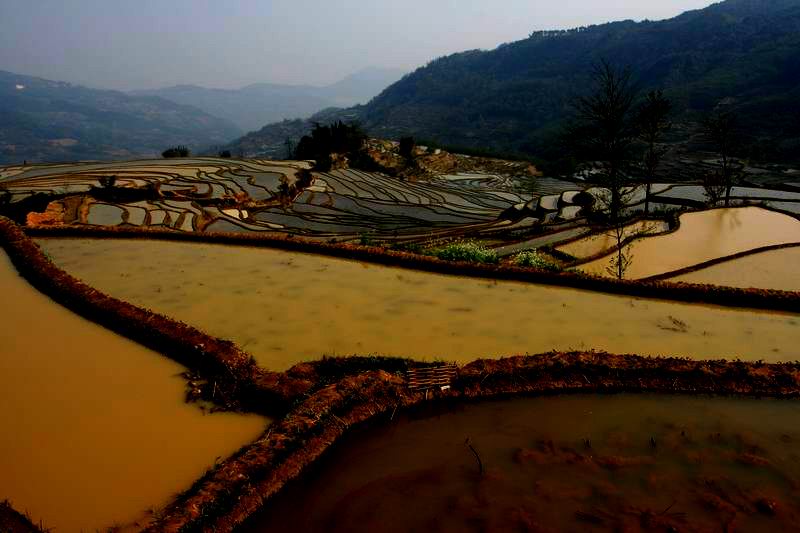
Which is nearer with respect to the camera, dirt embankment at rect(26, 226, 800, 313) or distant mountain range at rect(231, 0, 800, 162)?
dirt embankment at rect(26, 226, 800, 313)

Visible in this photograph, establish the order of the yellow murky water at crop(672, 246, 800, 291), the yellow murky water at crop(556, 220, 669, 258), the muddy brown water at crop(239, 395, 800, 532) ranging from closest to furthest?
1. the muddy brown water at crop(239, 395, 800, 532)
2. the yellow murky water at crop(672, 246, 800, 291)
3. the yellow murky water at crop(556, 220, 669, 258)

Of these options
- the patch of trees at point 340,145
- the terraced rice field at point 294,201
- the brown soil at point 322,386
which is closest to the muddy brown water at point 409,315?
the brown soil at point 322,386

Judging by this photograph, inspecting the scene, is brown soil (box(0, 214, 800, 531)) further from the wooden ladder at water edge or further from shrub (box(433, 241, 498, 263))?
shrub (box(433, 241, 498, 263))

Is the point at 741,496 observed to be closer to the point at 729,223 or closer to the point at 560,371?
the point at 560,371

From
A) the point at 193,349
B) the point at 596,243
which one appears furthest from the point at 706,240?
the point at 193,349

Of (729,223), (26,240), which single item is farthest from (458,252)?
(729,223)

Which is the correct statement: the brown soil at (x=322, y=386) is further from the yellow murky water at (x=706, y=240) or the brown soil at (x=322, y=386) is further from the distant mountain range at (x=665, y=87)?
the distant mountain range at (x=665, y=87)

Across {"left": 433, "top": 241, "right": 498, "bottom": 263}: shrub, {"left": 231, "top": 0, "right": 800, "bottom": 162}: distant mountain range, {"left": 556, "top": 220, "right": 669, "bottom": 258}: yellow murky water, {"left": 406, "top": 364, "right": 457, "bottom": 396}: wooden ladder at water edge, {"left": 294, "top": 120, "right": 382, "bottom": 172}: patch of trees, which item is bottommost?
Result: {"left": 556, "top": 220, "right": 669, "bottom": 258}: yellow murky water

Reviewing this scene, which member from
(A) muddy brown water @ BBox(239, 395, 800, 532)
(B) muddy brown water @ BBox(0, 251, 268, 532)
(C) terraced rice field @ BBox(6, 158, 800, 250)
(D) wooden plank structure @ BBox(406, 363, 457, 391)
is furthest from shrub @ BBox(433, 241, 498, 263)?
(C) terraced rice field @ BBox(6, 158, 800, 250)
